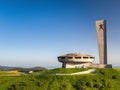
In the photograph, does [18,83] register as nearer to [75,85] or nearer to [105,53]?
[75,85]

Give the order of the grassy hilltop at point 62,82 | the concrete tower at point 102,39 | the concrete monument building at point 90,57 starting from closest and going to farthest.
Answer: the grassy hilltop at point 62,82, the concrete monument building at point 90,57, the concrete tower at point 102,39

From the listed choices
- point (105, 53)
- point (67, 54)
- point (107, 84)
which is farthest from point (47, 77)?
point (105, 53)

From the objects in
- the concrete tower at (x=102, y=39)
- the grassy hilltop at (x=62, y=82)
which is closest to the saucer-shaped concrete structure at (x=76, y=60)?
the concrete tower at (x=102, y=39)

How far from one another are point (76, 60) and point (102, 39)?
10.9m

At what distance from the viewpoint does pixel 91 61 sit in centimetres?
5969

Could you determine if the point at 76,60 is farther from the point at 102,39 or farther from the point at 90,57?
the point at 102,39

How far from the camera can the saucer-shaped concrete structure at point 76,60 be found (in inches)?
2291

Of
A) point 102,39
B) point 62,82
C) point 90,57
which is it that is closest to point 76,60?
point 90,57

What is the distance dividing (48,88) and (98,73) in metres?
13.4

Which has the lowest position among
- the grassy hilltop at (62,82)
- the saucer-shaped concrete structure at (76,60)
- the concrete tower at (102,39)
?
the grassy hilltop at (62,82)

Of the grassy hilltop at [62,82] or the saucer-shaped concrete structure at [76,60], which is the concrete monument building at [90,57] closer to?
the saucer-shaped concrete structure at [76,60]

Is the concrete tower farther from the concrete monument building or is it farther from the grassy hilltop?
the grassy hilltop

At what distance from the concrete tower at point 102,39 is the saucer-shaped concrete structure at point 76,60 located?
11.4ft

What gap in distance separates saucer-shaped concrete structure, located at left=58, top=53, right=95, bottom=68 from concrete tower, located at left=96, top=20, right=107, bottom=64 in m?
3.47
